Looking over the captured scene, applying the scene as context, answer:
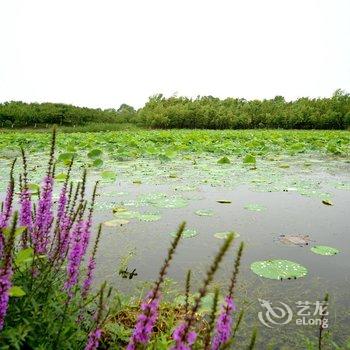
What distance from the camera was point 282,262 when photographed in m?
3.25

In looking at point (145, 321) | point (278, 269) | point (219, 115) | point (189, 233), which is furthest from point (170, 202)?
point (219, 115)

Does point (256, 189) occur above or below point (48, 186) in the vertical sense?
below

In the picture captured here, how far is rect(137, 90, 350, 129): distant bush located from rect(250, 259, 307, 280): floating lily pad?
31.7 meters

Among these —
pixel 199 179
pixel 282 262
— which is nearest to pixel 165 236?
pixel 282 262

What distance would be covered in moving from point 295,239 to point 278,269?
86cm

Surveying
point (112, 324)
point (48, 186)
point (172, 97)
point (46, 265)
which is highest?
point (172, 97)

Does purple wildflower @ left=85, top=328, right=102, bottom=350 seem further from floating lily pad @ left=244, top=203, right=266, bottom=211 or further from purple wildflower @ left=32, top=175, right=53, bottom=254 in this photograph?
floating lily pad @ left=244, top=203, right=266, bottom=211

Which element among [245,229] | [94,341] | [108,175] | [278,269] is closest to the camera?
[94,341]

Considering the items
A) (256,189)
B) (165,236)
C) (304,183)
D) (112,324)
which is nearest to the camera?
(112,324)

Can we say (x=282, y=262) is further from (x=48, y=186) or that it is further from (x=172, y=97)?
(x=172, y=97)

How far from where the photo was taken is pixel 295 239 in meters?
3.91

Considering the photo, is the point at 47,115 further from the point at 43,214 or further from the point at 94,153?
the point at 43,214

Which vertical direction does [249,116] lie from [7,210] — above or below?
above

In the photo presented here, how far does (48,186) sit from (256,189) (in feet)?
15.2
